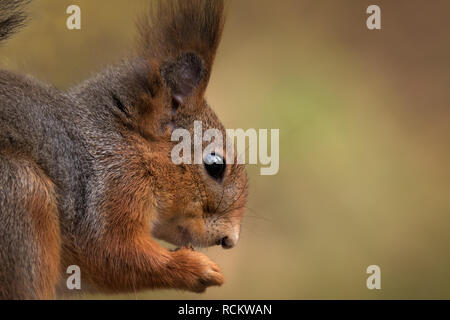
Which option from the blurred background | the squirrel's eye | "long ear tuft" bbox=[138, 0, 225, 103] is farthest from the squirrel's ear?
the blurred background

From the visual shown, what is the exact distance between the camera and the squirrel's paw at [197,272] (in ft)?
8.21

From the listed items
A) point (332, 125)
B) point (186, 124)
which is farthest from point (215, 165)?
point (332, 125)

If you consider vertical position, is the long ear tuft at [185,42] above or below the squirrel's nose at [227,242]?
above

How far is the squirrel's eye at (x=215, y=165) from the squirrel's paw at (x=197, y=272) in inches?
11.9

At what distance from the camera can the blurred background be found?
4.52 meters

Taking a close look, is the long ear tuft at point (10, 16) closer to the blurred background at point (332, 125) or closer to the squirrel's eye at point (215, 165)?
the squirrel's eye at point (215, 165)

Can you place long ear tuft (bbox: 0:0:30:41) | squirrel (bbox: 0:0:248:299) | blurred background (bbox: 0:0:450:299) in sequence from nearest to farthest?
squirrel (bbox: 0:0:248:299) → long ear tuft (bbox: 0:0:30:41) → blurred background (bbox: 0:0:450:299)

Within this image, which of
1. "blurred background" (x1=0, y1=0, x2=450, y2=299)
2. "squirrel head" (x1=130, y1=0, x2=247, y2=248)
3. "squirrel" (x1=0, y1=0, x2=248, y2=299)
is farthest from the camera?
"blurred background" (x1=0, y1=0, x2=450, y2=299)

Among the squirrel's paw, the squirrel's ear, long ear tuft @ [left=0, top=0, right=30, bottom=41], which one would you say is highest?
long ear tuft @ [left=0, top=0, right=30, bottom=41]

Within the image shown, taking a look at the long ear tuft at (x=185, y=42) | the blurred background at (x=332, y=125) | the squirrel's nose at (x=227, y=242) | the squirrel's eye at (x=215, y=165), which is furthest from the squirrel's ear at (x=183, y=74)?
the blurred background at (x=332, y=125)

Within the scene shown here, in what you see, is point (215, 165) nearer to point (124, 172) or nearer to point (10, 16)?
point (124, 172)

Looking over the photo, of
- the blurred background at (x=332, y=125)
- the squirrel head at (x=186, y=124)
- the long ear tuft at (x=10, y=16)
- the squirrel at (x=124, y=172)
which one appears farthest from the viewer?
the blurred background at (x=332, y=125)

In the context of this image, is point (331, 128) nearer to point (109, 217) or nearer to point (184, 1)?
point (184, 1)

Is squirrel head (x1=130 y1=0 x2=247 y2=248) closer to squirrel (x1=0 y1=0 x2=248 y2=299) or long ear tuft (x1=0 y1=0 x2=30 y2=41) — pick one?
squirrel (x1=0 y1=0 x2=248 y2=299)
